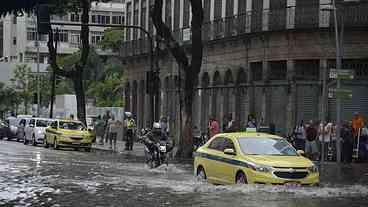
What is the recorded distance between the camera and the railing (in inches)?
1363

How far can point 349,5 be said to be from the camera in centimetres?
3488

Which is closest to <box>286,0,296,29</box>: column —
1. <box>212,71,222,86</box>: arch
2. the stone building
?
the stone building

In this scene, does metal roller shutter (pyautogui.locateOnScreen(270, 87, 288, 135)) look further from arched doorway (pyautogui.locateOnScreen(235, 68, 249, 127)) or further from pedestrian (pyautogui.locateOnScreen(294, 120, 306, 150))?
pedestrian (pyautogui.locateOnScreen(294, 120, 306, 150))

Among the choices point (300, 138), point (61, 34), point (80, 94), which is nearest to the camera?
point (300, 138)

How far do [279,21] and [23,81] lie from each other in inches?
2142

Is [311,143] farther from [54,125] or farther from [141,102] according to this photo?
[141,102]

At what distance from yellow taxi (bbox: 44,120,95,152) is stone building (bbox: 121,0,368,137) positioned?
4239 mm

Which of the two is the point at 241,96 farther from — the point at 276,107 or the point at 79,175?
the point at 79,175

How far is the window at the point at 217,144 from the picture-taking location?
1885 centimetres

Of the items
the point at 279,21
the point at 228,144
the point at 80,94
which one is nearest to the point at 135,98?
the point at 80,94

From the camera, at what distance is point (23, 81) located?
86375mm

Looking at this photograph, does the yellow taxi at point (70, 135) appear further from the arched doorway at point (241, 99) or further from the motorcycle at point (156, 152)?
the motorcycle at point (156, 152)

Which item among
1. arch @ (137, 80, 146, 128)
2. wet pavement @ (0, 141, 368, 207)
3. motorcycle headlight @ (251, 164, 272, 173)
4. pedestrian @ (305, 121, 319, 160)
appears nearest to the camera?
wet pavement @ (0, 141, 368, 207)

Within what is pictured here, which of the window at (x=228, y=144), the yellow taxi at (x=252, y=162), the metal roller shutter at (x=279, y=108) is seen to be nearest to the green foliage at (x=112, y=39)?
the metal roller shutter at (x=279, y=108)
